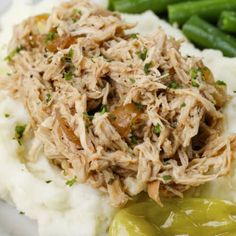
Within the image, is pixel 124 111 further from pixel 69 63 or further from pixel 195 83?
pixel 69 63

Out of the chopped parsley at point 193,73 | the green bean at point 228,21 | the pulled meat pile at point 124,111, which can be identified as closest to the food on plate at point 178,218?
the pulled meat pile at point 124,111

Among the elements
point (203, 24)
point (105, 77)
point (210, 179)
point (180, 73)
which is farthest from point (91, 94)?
point (203, 24)

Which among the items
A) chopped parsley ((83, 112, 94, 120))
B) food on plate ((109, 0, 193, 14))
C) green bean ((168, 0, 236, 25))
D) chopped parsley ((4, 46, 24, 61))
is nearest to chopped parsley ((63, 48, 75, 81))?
chopped parsley ((83, 112, 94, 120))

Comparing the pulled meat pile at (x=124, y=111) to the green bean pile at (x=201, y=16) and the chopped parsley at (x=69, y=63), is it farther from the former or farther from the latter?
the green bean pile at (x=201, y=16)

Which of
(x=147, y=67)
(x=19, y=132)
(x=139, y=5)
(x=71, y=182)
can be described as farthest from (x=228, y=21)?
(x=71, y=182)

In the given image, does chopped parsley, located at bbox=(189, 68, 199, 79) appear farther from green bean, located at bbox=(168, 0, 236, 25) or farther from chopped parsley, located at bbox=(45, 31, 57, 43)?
green bean, located at bbox=(168, 0, 236, 25)

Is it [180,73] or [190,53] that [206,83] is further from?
[190,53]

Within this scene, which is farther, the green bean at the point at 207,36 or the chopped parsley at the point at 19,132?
the green bean at the point at 207,36
